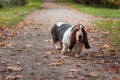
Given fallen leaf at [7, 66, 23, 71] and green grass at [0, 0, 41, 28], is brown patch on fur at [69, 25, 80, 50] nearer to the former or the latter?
fallen leaf at [7, 66, 23, 71]

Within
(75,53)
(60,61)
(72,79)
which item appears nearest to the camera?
(72,79)

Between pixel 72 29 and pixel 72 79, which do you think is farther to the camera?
pixel 72 29

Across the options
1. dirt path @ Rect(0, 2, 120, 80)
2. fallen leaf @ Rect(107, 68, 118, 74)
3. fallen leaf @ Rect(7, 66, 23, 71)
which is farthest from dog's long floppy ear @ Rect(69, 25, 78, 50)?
fallen leaf @ Rect(7, 66, 23, 71)

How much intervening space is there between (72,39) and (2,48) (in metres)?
2.53

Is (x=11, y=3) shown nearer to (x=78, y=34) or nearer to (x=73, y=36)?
(x=73, y=36)

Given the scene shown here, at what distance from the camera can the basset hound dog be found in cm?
920

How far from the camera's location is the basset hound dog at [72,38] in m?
9.20

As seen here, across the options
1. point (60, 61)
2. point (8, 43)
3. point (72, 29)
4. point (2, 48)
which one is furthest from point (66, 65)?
point (8, 43)

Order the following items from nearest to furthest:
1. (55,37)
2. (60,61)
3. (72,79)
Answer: (72,79)
(60,61)
(55,37)

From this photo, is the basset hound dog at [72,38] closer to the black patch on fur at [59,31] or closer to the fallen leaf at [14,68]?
the black patch on fur at [59,31]

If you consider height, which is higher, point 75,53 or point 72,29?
point 72,29

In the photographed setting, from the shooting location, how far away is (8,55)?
983cm

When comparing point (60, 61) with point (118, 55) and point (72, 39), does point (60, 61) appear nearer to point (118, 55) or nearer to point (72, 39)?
point (72, 39)

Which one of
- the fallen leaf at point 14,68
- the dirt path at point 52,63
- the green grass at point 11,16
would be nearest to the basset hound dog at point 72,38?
the dirt path at point 52,63
